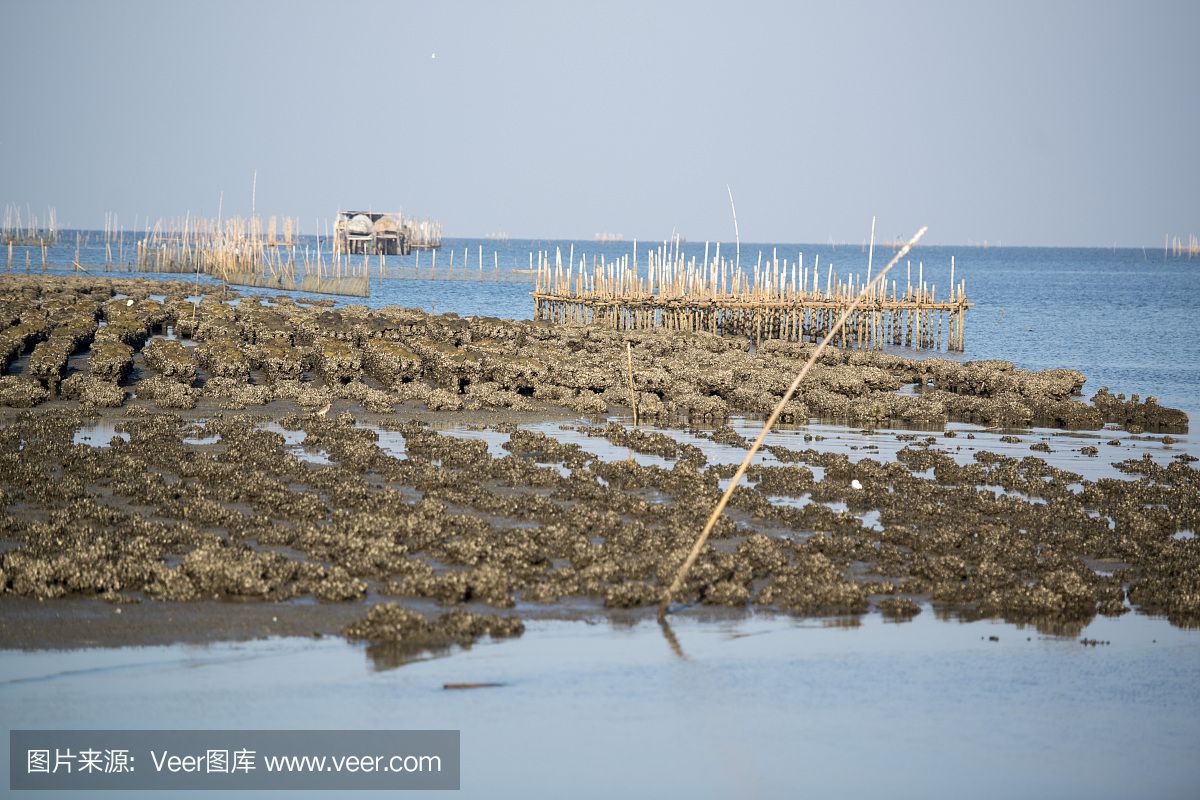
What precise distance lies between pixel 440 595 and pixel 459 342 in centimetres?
3249

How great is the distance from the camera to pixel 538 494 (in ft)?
65.1

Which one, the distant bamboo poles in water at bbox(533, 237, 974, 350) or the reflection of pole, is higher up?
the distant bamboo poles in water at bbox(533, 237, 974, 350)

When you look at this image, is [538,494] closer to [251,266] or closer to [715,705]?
[715,705]

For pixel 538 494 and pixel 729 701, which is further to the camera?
pixel 538 494

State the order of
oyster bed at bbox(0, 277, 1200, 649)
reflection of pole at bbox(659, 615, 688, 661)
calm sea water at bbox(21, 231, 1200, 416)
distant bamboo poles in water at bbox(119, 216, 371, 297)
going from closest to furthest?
reflection of pole at bbox(659, 615, 688, 661) < oyster bed at bbox(0, 277, 1200, 649) < calm sea water at bbox(21, 231, 1200, 416) < distant bamboo poles in water at bbox(119, 216, 371, 297)

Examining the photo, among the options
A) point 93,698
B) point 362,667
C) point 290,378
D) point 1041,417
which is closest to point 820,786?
point 362,667

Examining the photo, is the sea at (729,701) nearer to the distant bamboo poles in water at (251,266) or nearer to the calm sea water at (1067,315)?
the calm sea water at (1067,315)

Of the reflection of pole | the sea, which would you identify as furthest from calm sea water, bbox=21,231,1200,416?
the reflection of pole

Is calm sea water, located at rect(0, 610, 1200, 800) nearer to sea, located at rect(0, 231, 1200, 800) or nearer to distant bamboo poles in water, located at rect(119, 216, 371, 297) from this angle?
sea, located at rect(0, 231, 1200, 800)

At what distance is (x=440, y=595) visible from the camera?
1405cm

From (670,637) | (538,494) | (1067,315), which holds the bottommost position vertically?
(670,637)

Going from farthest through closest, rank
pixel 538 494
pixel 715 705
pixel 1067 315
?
pixel 1067 315 → pixel 538 494 → pixel 715 705

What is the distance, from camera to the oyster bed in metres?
14.1

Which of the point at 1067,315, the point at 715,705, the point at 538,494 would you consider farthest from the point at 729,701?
the point at 1067,315
